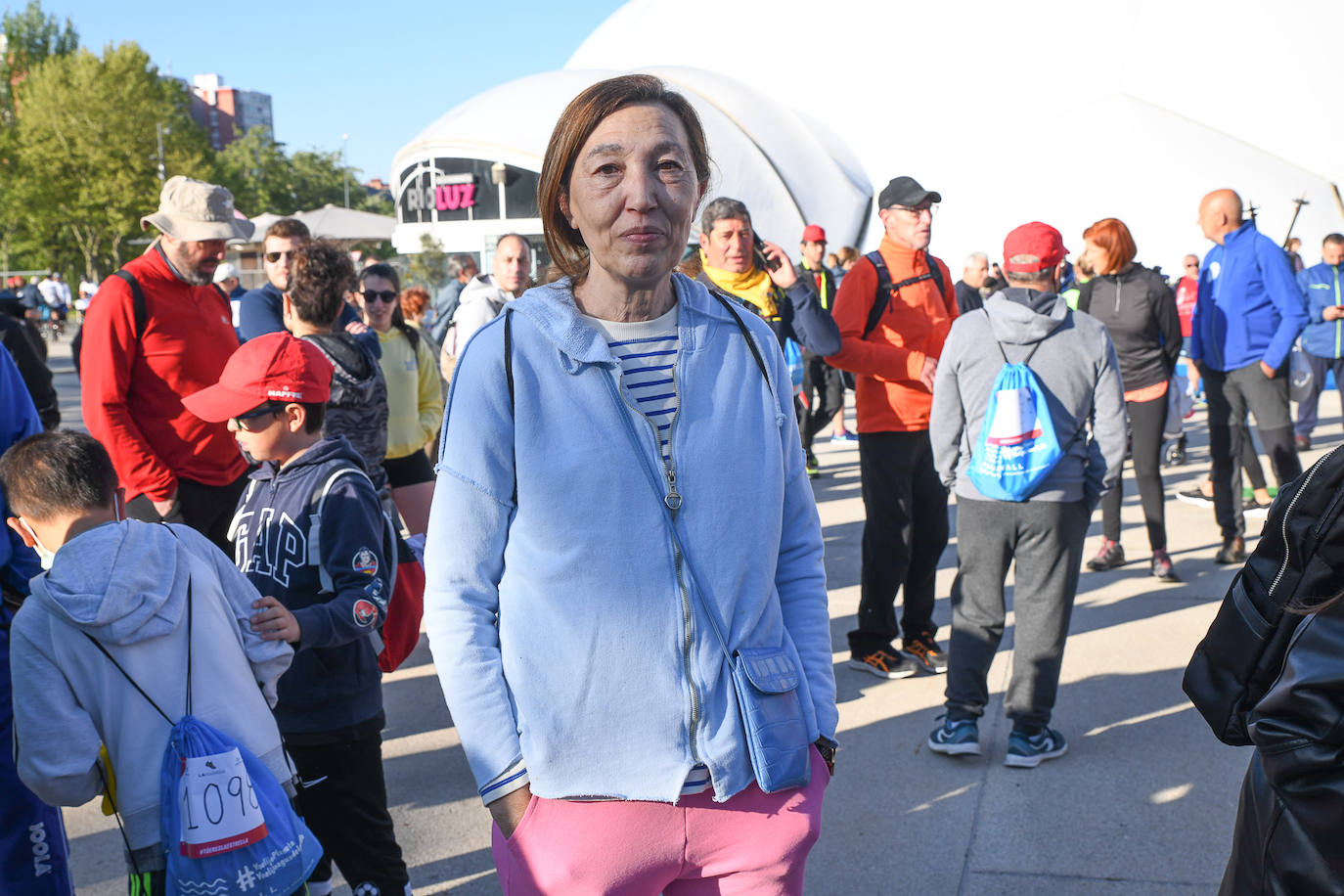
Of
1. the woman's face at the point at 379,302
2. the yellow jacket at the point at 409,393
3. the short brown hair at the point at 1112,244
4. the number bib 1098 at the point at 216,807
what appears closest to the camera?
the number bib 1098 at the point at 216,807

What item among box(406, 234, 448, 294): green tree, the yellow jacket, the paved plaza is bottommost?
the paved plaza

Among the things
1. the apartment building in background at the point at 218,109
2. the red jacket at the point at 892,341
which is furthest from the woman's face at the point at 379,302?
the apartment building in background at the point at 218,109

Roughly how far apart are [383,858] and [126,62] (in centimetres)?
5421

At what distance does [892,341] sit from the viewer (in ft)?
17.0

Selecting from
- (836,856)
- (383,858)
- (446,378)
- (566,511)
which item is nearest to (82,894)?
(383,858)

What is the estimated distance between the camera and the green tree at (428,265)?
103ft

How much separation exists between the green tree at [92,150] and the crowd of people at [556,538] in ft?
155

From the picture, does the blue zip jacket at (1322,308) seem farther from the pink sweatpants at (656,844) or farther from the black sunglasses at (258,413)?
the pink sweatpants at (656,844)

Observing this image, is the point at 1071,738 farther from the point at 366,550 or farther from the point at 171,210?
the point at 171,210

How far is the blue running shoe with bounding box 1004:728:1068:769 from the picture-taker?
14.2 ft

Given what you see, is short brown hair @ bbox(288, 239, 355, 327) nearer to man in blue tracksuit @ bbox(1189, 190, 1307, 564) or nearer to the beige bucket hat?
the beige bucket hat

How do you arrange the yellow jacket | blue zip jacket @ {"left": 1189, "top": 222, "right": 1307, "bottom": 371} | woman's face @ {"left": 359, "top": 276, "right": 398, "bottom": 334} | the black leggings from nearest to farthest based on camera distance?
the yellow jacket < woman's face @ {"left": 359, "top": 276, "right": 398, "bottom": 334} < the black leggings < blue zip jacket @ {"left": 1189, "top": 222, "right": 1307, "bottom": 371}

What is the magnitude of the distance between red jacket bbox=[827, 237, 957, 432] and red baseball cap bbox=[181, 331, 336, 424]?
264 centimetres

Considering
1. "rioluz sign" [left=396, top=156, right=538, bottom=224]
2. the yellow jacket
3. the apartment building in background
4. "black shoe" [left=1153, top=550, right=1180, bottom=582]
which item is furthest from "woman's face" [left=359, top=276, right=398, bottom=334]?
the apartment building in background
